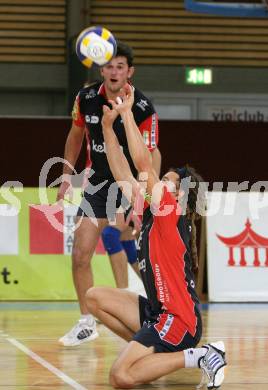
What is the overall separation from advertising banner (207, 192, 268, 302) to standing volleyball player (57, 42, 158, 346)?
12.8ft

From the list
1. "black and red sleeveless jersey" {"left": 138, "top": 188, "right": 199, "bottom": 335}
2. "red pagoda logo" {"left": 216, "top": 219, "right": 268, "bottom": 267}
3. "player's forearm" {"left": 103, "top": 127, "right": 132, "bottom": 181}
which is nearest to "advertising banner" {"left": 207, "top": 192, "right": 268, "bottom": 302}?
"red pagoda logo" {"left": 216, "top": 219, "right": 268, "bottom": 267}

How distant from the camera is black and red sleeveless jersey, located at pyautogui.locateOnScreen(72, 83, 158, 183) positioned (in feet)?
23.8

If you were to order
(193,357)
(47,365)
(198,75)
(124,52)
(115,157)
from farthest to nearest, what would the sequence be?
(198,75), (124,52), (47,365), (115,157), (193,357)

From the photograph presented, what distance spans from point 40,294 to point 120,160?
207 inches

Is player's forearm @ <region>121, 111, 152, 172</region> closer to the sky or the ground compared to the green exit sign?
closer to the ground

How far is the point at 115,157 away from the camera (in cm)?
591

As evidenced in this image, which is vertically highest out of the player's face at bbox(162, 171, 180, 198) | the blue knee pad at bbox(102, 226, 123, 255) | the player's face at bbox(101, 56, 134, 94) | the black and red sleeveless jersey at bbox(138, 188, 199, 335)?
the player's face at bbox(101, 56, 134, 94)

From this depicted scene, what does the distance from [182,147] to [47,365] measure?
6812mm

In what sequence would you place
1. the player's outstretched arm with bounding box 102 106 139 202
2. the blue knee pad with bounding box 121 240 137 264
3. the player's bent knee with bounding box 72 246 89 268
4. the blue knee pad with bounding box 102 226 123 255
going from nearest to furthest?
the player's outstretched arm with bounding box 102 106 139 202
the player's bent knee with bounding box 72 246 89 268
the blue knee pad with bounding box 102 226 123 255
the blue knee pad with bounding box 121 240 137 264

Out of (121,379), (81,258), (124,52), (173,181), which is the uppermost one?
(124,52)

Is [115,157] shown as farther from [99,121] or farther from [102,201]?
[102,201]

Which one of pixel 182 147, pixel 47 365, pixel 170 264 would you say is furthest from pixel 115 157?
pixel 182 147

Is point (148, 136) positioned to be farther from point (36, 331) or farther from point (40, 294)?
point (40, 294)

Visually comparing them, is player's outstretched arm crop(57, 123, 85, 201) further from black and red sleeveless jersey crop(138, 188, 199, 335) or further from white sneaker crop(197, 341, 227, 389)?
white sneaker crop(197, 341, 227, 389)
